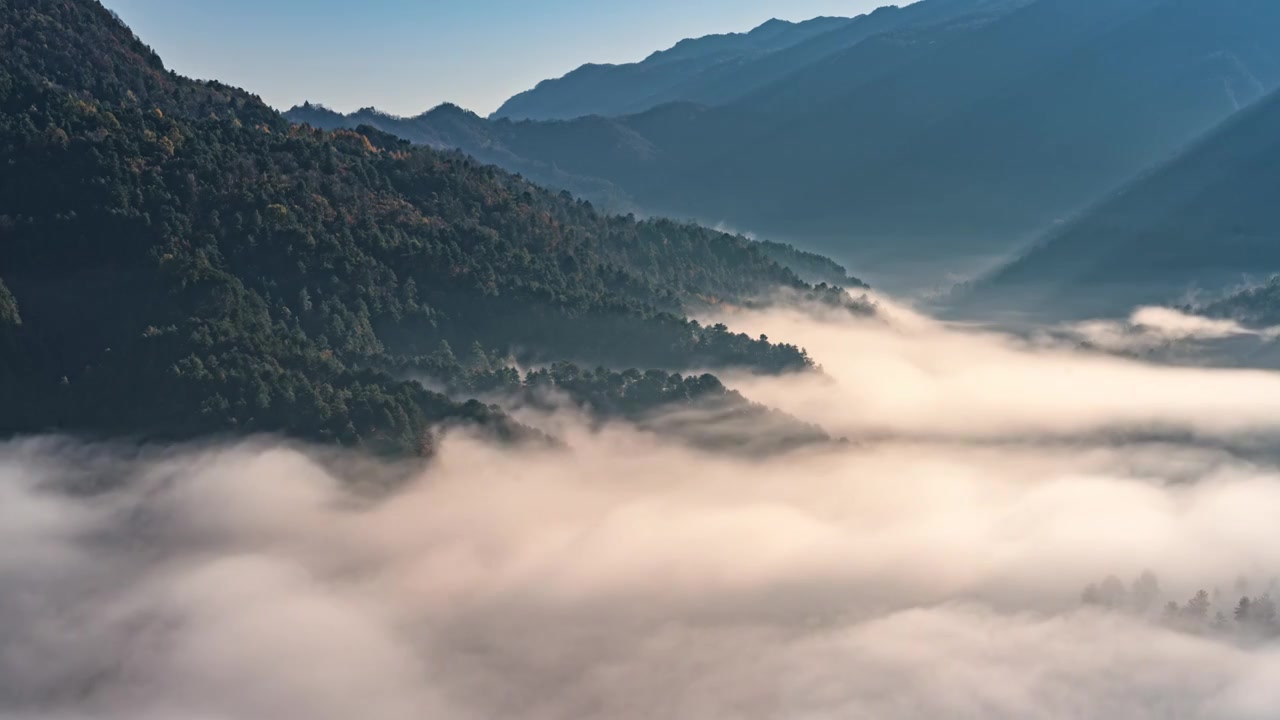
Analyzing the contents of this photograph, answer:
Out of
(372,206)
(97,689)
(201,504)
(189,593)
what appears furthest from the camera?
(372,206)

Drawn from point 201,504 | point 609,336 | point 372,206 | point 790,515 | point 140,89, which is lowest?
point 790,515

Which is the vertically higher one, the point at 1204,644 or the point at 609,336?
the point at 609,336

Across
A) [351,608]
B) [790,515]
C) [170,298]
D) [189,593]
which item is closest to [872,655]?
[790,515]

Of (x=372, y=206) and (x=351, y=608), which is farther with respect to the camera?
(x=372, y=206)

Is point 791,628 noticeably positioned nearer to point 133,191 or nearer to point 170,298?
point 170,298

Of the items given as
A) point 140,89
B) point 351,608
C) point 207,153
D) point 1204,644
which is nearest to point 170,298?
point 207,153

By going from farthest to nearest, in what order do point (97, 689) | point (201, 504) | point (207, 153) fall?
1. point (207, 153)
2. point (201, 504)
3. point (97, 689)
